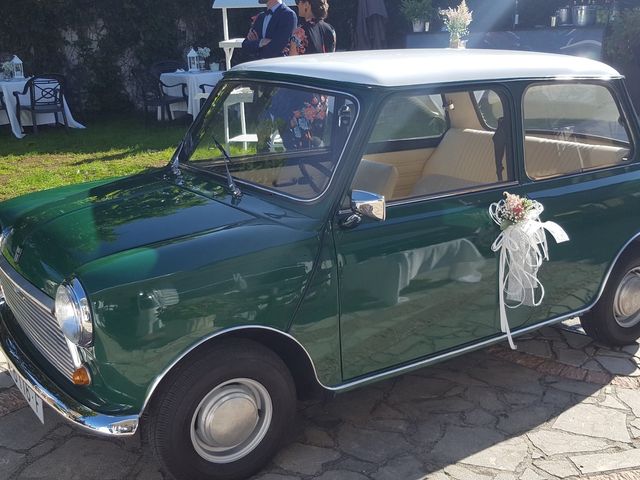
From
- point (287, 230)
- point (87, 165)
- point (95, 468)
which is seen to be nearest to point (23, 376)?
point (95, 468)

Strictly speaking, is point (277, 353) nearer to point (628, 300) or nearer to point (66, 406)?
point (66, 406)

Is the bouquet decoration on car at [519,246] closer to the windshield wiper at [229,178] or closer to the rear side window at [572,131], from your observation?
the rear side window at [572,131]

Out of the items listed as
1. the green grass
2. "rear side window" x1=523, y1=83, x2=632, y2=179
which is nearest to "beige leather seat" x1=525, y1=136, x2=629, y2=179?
"rear side window" x1=523, y1=83, x2=632, y2=179

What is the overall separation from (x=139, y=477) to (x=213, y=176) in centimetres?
144

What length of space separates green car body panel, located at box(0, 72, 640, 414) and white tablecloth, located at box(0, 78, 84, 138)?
318 inches

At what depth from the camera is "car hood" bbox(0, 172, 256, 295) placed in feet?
9.02

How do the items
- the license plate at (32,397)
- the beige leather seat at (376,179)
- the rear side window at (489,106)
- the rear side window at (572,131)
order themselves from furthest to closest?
the rear side window at (572,131) < the rear side window at (489,106) < the beige leather seat at (376,179) < the license plate at (32,397)

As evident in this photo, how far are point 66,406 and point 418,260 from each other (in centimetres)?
154

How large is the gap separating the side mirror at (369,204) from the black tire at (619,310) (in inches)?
70.6

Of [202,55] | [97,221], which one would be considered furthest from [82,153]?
[97,221]

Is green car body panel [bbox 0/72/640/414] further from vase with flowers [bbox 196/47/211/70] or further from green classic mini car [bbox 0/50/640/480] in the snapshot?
vase with flowers [bbox 196/47/211/70]

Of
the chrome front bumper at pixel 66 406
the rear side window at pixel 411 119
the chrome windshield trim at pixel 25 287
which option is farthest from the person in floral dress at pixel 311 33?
the chrome front bumper at pixel 66 406

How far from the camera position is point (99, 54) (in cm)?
1334

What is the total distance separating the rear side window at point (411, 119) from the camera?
310cm
